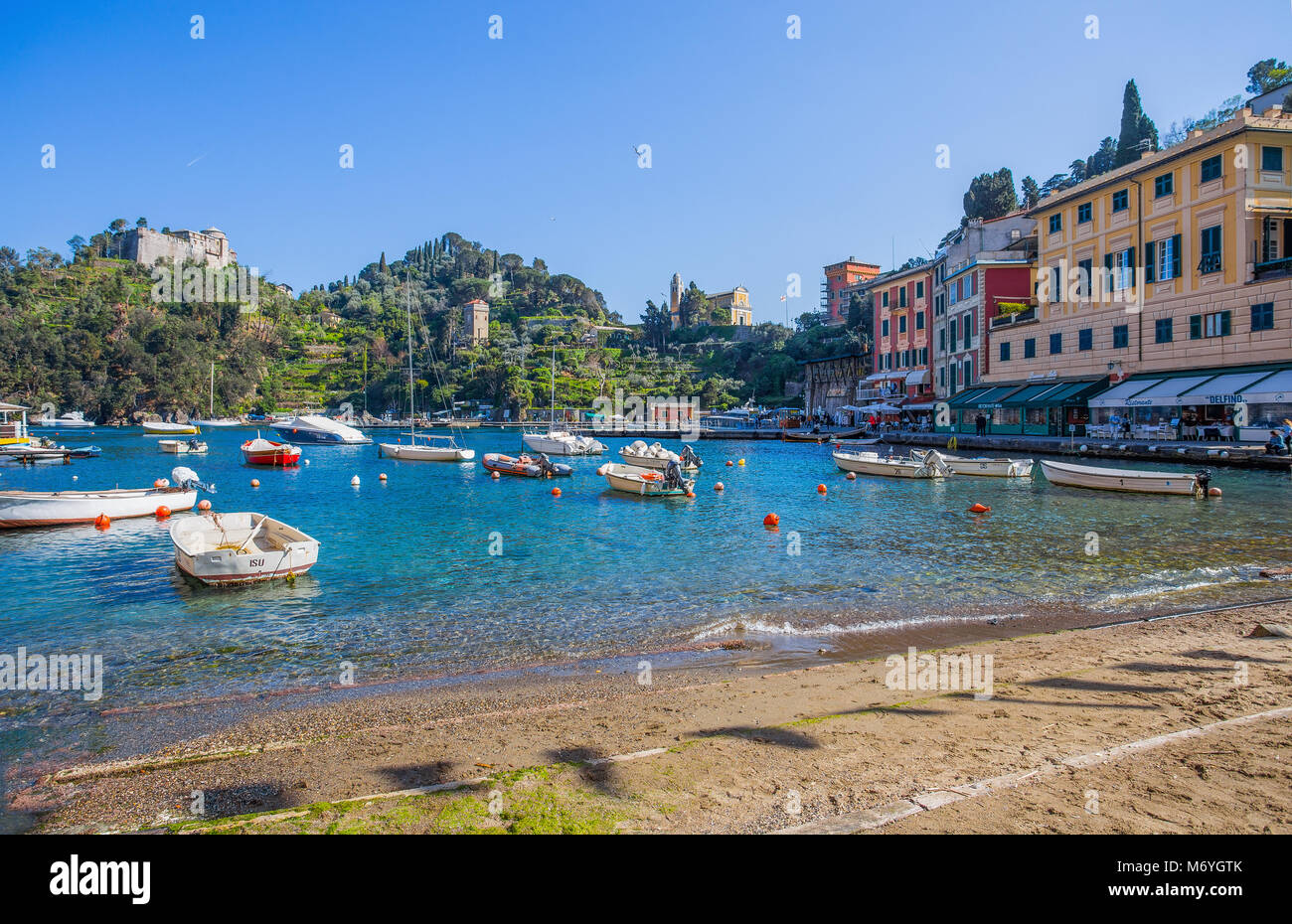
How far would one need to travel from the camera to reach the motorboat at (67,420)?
118088 mm

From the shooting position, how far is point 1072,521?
2225cm

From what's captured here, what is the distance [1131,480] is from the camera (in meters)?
27.6

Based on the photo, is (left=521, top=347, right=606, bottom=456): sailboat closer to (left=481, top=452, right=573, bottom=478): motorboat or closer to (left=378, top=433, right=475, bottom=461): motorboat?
(left=378, top=433, right=475, bottom=461): motorboat

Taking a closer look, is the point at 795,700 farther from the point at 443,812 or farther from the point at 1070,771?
the point at 443,812

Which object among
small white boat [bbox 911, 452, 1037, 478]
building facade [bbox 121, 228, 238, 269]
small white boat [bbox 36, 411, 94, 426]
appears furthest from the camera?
building facade [bbox 121, 228, 238, 269]

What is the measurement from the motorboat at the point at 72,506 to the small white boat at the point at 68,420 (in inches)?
4806

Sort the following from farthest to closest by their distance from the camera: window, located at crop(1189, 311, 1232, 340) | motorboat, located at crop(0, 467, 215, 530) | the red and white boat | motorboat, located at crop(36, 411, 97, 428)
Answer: motorboat, located at crop(36, 411, 97, 428) < the red and white boat < window, located at crop(1189, 311, 1232, 340) < motorboat, located at crop(0, 467, 215, 530)

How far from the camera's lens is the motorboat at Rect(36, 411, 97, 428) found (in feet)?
387

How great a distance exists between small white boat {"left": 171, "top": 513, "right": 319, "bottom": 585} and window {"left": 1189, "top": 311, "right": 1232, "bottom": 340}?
40158mm

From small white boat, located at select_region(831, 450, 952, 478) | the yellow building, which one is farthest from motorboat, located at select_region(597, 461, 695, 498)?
the yellow building

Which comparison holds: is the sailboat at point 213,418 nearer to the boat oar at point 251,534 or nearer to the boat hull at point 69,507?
the boat hull at point 69,507

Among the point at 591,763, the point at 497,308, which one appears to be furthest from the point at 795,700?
the point at 497,308

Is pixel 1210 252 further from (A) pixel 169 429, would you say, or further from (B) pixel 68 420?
(B) pixel 68 420
